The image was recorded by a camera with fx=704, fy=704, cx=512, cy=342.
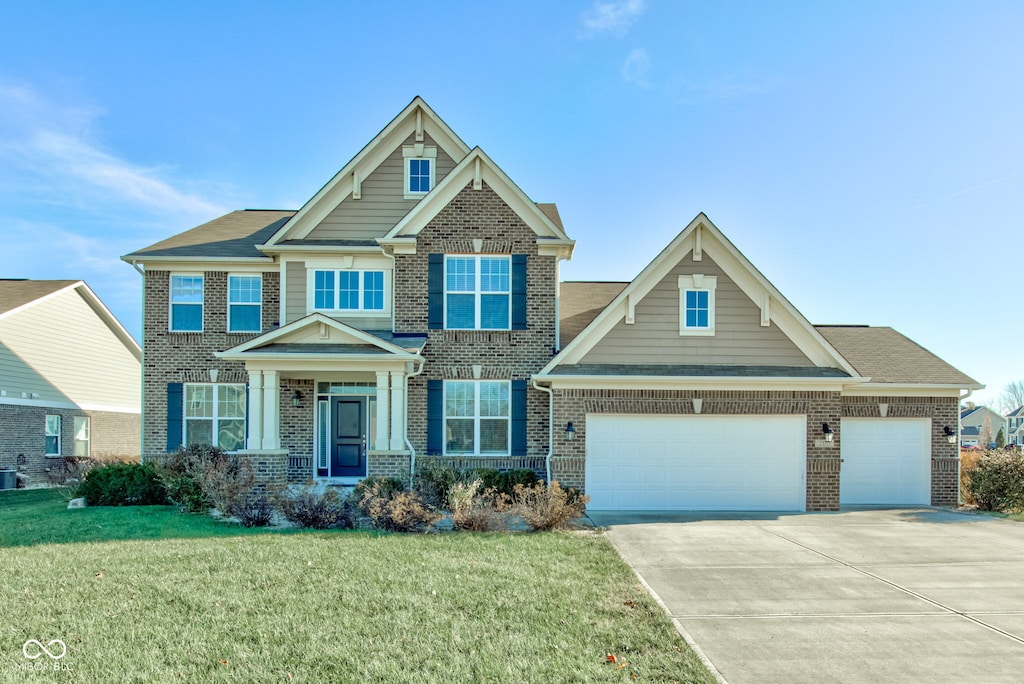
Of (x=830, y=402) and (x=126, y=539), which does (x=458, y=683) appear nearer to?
(x=126, y=539)

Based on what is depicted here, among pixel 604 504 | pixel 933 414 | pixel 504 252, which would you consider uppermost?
pixel 504 252

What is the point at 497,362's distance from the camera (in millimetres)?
16516

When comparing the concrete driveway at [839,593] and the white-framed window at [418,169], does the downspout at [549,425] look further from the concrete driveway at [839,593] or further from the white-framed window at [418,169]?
the white-framed window at [418,169]

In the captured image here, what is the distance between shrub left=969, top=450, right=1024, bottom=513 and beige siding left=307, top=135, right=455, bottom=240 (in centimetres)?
1443

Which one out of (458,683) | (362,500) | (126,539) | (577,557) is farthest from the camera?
(362,500)

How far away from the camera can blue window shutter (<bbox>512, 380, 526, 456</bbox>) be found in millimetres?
16297

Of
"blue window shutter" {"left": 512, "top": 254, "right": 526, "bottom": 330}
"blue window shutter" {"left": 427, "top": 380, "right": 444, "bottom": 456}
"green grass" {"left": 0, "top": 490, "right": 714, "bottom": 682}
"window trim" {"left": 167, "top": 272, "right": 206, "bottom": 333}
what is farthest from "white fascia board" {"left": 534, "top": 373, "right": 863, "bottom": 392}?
"window trim" {"left": 167, "top": 272, "right": 206, "bottom": 333}

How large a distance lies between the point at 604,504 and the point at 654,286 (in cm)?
486

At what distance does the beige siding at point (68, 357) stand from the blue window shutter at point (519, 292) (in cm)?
1610

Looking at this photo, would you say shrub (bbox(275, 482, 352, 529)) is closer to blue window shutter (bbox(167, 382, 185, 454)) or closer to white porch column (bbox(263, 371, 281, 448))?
white porch column (bbox(263, 371, 281, 448))

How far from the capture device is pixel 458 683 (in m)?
5.43

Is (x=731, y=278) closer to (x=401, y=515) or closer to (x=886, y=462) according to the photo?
(x=886, y=462)

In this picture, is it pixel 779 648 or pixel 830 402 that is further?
pixel 830 402

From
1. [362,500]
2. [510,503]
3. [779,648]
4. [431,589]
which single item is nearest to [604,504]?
[510,503]
